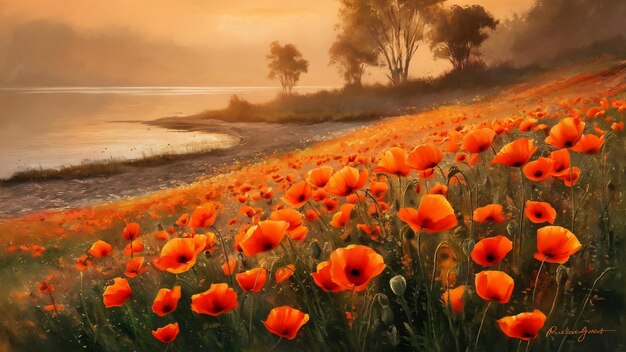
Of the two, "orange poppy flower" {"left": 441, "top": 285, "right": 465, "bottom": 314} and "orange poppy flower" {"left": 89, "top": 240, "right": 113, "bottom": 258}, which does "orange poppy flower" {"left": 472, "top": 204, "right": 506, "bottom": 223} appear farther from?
"orange poppy flower" {"left": 89, "top": 240, "right": 113, "bottom": 258}

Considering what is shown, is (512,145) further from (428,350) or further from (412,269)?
(428,350)

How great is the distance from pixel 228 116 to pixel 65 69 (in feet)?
2.78

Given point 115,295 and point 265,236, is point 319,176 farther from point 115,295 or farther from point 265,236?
point 115,295

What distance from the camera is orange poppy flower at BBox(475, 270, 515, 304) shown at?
1.14 metres

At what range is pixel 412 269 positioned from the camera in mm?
1658

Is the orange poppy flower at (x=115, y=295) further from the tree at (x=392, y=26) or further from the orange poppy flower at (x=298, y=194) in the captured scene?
the tree at (x=392, y=26)

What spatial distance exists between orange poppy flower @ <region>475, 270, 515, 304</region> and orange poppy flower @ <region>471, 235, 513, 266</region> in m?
0.08

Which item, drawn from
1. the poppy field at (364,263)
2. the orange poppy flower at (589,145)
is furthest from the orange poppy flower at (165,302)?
the orange poppy flower at (589,145)

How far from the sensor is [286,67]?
2.87 metres

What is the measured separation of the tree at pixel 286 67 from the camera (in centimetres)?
279

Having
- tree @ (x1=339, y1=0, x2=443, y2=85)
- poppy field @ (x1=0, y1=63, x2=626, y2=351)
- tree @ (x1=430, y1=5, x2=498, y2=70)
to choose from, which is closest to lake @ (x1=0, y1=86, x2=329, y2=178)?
poppy field @ (x1=0, y1=63, x2=626, y2=351)

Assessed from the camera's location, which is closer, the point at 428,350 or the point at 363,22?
the point at 428,350

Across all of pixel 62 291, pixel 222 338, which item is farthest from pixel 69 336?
pixel 222 338
